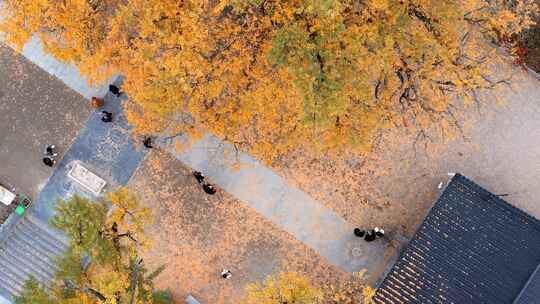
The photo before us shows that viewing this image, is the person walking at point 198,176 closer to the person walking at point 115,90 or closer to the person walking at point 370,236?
the person walking at point 115,90

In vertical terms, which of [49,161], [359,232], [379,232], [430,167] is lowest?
[49,161]

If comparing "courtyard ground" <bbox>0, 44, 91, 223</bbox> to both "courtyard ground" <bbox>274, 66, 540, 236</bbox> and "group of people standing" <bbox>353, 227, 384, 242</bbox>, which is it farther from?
"group of people standing" <bbox>353, 227, 384, 242</bbox>

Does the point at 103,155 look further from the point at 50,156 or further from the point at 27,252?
the point at 27,252

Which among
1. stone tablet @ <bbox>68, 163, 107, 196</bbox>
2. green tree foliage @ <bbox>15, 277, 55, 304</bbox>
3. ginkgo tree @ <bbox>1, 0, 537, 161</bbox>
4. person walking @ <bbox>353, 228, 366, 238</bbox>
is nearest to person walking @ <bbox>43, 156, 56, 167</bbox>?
stone tablet @ <bbox>68, 163, 107, 196</bbox>

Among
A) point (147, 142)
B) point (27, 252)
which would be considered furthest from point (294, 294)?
point (27, 252)

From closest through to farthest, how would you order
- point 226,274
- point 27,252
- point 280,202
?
point 226,274
point 280,202
point 27,252

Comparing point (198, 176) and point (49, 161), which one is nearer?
point (198, 176)
